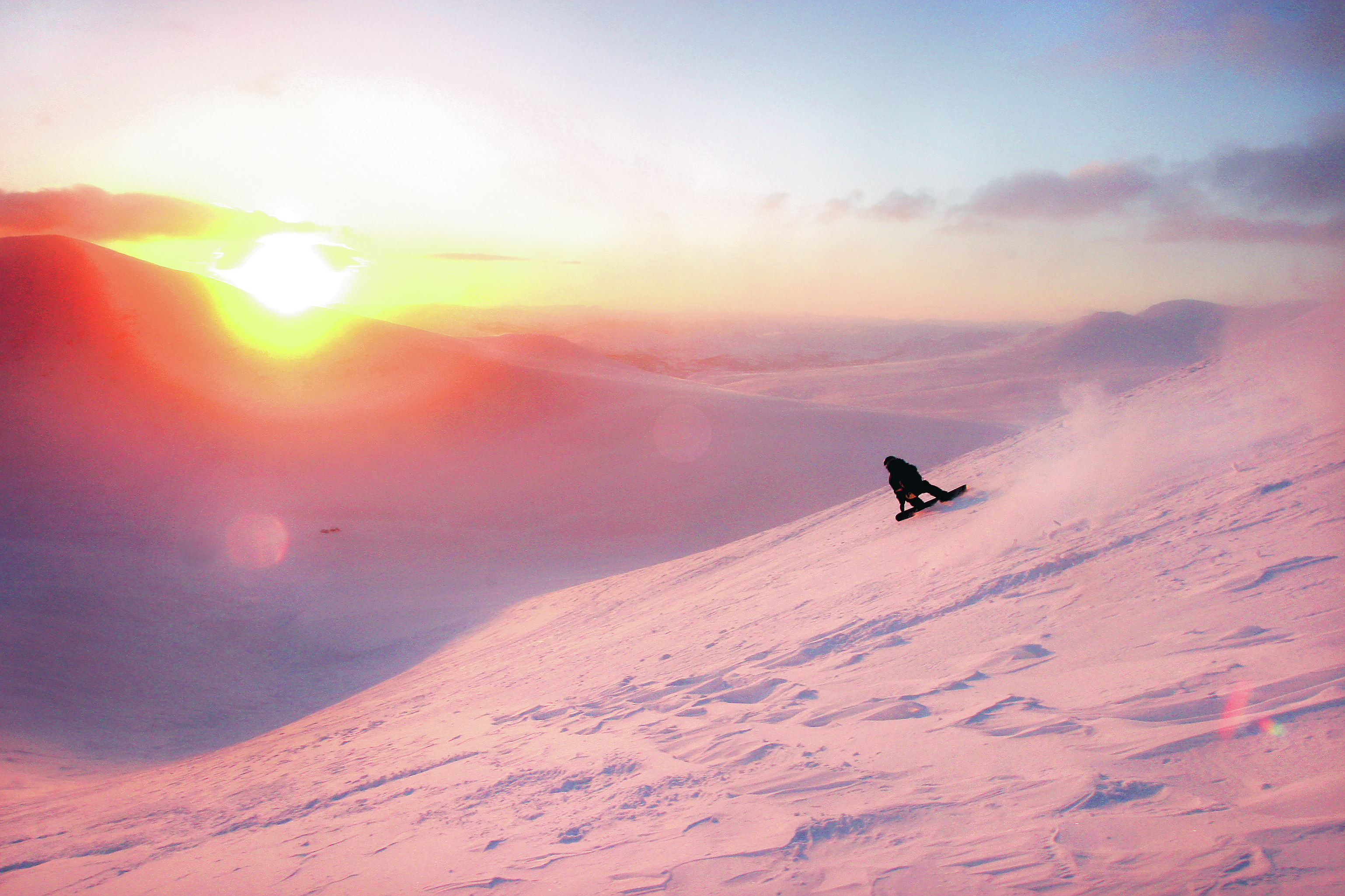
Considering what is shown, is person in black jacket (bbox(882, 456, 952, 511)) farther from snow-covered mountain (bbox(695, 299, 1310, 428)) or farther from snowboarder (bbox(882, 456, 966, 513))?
snow-covered mountain (bbox(695, 299, 1310, 428))

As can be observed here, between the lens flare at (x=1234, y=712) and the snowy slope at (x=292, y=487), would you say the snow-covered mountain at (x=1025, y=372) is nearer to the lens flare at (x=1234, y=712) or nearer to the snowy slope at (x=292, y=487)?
the snowy slope at (x=292, y=487)

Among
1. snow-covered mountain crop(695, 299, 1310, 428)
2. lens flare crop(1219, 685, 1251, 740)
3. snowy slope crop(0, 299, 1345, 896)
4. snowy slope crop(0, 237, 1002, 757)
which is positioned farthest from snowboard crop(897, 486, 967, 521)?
snow-covered mountain crop(695, 299, 1310, 428)

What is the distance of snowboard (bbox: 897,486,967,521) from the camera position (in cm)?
781

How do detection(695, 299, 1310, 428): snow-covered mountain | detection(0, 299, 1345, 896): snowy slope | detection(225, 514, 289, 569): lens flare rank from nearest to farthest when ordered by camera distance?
detection(0, 299, 1345, 896): snowy slope, detection(225, 514, 289, 569): lens flare, detection(695, 299, 1310, 428): snow-covered mountain

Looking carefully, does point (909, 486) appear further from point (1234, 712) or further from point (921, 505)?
point (1234, 712)

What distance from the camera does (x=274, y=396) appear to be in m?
23.9

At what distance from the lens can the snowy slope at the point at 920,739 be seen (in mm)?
2553

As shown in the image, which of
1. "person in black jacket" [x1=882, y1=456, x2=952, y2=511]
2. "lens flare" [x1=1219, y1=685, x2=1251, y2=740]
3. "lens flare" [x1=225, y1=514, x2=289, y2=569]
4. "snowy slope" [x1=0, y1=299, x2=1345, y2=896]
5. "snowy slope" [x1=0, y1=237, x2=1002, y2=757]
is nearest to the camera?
"snowy slope" [x1=0, y1=299, x2=1345, y2=896]

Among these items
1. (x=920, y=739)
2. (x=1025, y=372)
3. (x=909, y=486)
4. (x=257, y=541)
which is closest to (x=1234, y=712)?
(x=920, y=739)

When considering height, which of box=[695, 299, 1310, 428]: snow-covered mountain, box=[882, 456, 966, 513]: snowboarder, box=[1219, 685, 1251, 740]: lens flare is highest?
box=[695, 299, 1310, 428]: snow-covered mountain

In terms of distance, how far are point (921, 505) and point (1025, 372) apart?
6711cm

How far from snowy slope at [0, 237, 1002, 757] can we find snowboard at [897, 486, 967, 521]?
665 cm

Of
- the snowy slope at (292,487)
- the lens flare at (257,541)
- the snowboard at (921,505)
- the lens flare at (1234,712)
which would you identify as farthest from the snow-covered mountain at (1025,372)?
the lens flare at (1234,712)

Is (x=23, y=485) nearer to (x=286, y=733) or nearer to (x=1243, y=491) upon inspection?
(x=286, y=733)
